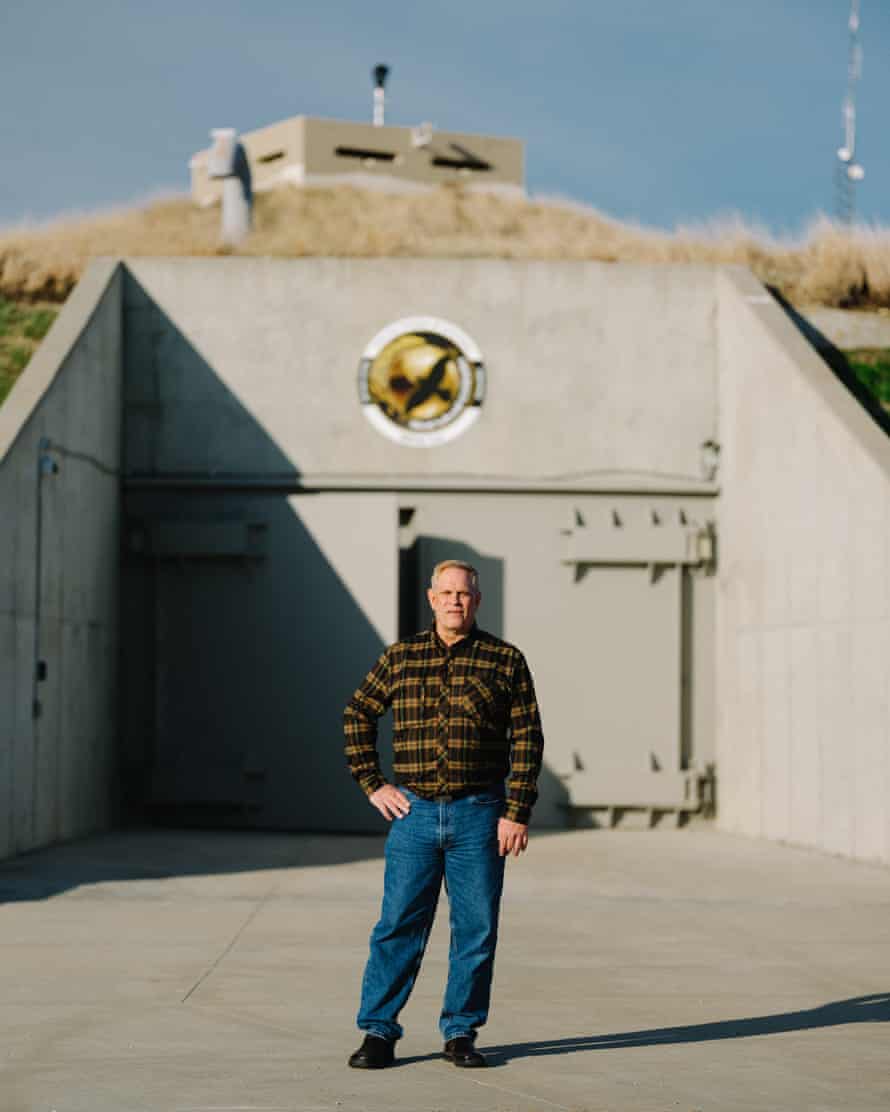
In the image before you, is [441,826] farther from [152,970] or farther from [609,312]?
[609,312]

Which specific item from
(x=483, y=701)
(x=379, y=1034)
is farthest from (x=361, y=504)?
(x=379, y=1034)

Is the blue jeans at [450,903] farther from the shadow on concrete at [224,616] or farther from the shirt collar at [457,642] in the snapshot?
the shadow on concrete at [224,616]

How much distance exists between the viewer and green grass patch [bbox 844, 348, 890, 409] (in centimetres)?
1941

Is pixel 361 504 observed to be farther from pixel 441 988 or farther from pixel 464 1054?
pixel 464 1054

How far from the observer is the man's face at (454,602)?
6863mm

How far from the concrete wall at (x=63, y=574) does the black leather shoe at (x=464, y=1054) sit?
8.70 metres

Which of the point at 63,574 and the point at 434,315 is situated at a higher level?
the point at 434,315

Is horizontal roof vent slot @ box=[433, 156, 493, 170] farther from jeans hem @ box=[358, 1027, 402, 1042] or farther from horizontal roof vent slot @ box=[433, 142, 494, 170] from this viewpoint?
jeans hem @ box=[358, 1027, 402, 1042]

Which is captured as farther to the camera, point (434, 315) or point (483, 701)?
point (434, 315)

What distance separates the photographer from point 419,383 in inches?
773

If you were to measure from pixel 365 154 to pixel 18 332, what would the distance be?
119 feet

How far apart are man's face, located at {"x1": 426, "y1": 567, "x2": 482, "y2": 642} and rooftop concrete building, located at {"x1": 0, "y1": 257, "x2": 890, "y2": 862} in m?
11.5

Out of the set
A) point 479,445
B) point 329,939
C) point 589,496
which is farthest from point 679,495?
point 329,939

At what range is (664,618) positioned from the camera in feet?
63.8
